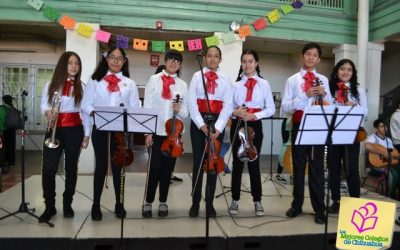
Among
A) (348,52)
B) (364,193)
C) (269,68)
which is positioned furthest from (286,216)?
(269,68)

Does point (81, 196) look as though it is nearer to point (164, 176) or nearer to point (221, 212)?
point (164, 176)

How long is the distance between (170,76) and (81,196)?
2053 mm

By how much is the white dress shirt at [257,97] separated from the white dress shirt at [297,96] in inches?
6.7

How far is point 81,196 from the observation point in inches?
178

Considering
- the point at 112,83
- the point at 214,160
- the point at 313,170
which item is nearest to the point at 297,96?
the point at 313,170

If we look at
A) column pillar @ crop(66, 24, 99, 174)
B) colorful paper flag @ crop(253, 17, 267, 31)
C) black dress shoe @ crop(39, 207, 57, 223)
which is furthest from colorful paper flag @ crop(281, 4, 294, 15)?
black dress shoe @ crop(39, 207, 57, 223)

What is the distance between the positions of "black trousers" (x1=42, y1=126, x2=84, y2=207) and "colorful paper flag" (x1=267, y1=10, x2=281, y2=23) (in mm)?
5389

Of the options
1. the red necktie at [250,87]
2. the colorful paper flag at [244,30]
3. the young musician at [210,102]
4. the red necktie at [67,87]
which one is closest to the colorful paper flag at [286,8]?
the colorful paper flag at [244,30]

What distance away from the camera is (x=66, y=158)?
3.46 m

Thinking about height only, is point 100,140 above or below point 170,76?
below

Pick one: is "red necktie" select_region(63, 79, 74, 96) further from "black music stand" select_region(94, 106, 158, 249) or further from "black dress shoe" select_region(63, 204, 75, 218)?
"black dress shoe" select_region(63, 204, 75, 218)

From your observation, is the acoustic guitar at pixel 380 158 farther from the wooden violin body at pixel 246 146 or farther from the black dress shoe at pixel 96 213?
the black dress shoe at pixel 96 213

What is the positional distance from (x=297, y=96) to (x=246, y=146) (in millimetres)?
792

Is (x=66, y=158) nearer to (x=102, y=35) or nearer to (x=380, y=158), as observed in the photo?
(x=102, y=35)
